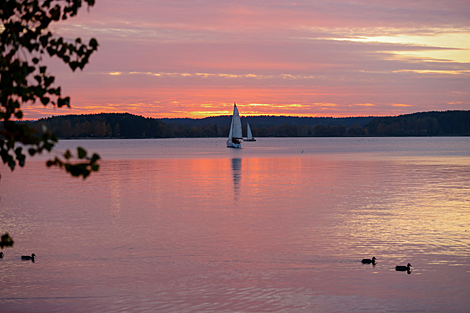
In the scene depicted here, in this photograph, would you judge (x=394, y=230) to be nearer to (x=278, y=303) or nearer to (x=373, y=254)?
(x=373, y=254)

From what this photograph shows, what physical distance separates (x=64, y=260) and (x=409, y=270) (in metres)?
13.3

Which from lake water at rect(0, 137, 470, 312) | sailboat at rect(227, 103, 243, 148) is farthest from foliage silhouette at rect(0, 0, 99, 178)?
sailboat at rect(227, 103, 243, 148)

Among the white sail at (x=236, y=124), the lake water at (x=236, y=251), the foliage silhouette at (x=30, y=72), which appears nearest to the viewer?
the foliage silhouette at (x=30, y=72)

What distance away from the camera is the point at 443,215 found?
31.3 metres

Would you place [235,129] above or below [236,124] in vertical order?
below

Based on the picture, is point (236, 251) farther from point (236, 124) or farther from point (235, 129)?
point (235, 129)

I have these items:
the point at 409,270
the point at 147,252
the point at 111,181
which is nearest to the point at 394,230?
the point at 409,270

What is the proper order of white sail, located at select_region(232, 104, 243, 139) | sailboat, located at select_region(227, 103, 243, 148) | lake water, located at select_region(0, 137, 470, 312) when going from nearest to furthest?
1. lake water, located at select_region(0, 137, 470, 312)
2. white sail, located at select_region(232, 104, 243, 139)
3. sailboat, located at select_region(227, 103, 243, 148)

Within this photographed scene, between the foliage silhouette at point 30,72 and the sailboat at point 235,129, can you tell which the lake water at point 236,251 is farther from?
the sailboat at point 235,129

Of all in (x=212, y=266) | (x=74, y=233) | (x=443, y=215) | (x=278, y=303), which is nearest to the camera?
(x=278, y=303)

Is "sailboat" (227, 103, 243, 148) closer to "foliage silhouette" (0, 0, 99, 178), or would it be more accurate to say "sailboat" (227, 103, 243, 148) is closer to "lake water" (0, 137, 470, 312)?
"lake water" (0, 137, 470, 312)

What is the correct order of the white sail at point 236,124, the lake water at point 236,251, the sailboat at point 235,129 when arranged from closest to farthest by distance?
the lake water at point 236,251 → the white sail at point 236,124 → the sailboat at point 235,129

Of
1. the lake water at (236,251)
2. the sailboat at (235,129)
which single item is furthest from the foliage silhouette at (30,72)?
the sailboat at (235,129)

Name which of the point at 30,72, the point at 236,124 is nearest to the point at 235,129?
the point at 236,124
